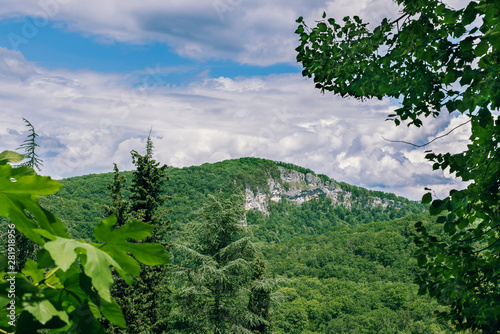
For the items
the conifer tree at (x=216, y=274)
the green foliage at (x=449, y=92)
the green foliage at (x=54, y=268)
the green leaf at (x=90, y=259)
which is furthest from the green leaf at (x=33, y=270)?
the conifer tree at (x=216, y=274)

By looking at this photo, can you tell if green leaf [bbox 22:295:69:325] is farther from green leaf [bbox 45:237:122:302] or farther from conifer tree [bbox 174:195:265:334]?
conifer tree [bbox 174:195:265:334]

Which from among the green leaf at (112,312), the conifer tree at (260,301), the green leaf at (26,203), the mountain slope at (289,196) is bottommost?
the conifer tree at (260,301)

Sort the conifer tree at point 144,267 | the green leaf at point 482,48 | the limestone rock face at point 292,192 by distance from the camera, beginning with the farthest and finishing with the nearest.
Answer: the limestone rock face at point 292,192
the conifer tree at point 144,267
the green leaf at point 482,48

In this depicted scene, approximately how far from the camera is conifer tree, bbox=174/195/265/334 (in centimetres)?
1794

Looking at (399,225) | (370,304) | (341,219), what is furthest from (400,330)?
(341,219)

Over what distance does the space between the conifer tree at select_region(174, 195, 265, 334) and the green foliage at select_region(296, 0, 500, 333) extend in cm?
1484

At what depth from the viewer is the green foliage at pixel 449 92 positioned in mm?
2799

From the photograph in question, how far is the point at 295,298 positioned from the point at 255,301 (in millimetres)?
47126

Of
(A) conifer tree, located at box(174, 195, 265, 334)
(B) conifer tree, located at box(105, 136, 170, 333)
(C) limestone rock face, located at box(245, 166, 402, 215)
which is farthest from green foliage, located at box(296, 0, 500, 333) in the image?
(C) limestone rock face, located at box(245, 166, 402, 215)

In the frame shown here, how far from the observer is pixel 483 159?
3.12 metres

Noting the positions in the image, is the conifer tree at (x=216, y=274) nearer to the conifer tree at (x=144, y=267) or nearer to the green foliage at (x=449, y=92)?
the conifer tree at (x=144, y=267)

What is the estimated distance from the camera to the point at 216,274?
1786 centimetres

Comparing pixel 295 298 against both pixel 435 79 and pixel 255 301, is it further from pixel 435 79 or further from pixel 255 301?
pixel 435 79

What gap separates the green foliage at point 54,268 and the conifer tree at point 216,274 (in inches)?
681
